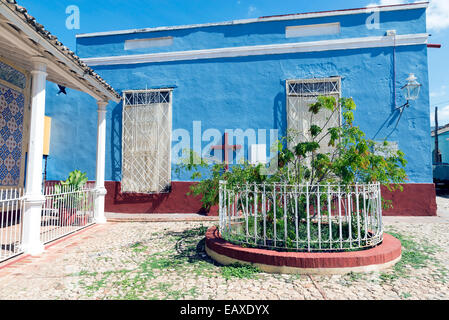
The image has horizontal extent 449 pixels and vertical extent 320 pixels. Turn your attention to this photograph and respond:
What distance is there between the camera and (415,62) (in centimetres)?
748

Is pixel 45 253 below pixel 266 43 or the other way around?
below

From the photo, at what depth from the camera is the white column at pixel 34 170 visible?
4277mm

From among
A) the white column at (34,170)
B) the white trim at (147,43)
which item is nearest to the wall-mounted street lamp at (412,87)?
the white trim at (147,43)

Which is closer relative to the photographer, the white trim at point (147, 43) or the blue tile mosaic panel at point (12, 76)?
the blue tile mosaic panel at point (12, 76)

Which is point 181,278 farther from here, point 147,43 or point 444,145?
point 444,145

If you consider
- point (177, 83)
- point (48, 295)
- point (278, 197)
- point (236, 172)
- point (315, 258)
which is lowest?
point (48, 295)

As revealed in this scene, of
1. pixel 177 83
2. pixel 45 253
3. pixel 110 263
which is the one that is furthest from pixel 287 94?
pixel 45 253

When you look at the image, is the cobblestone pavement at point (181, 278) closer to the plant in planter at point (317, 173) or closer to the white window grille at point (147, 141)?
the plant in planter at point (317, 173)

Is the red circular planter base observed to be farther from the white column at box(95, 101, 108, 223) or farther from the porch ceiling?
the white column at box(95, 101, 108, 223)

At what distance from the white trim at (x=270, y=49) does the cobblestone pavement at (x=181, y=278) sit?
5.67m

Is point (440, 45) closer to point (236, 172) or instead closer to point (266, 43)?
point (266, 43)

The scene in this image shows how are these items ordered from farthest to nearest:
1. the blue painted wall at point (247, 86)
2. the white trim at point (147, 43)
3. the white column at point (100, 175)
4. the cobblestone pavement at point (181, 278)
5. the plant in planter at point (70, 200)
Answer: the white trim at point (147, 43) → the blue painted wall at point (247, 86) → the white column at point (100, 175) → the plant in planter at point (70, 200) → the cobblestone pavement at point (181, 278)
